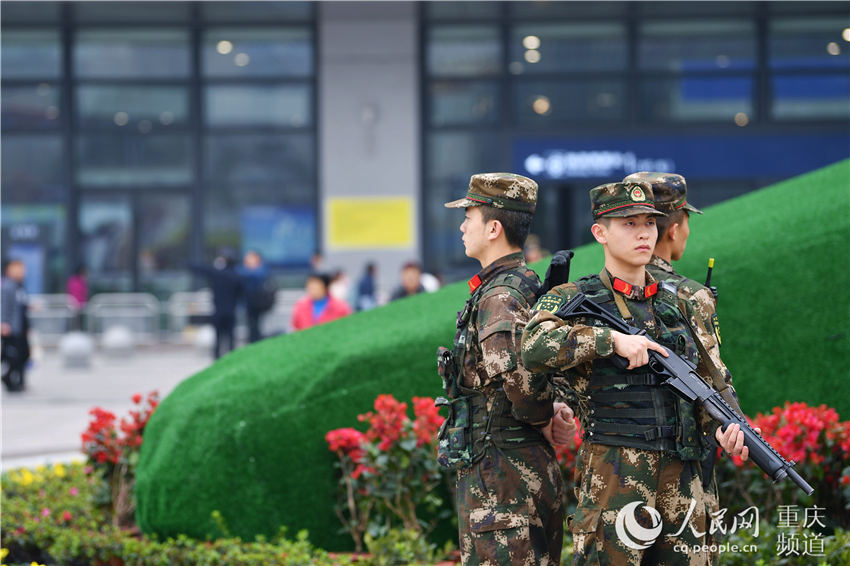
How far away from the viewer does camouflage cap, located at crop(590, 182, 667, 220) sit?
3.26m

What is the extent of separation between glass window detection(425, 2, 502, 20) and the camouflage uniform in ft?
58.5

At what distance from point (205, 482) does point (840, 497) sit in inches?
125

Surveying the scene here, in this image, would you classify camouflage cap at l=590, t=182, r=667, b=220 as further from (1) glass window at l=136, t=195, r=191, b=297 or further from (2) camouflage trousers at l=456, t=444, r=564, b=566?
(1) glass window at l=136, t=195, r=191, b=297

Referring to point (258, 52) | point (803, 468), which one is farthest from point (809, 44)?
point (803, 468)

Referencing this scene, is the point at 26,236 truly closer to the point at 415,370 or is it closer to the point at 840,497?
the point at 415,370

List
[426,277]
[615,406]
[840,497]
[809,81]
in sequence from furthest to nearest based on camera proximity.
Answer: [809,81] → [426,277] → [840,497] → [615,406]

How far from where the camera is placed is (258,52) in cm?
2084

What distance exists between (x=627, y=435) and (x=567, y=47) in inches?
713

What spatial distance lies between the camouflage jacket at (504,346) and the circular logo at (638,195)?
0.53 metres

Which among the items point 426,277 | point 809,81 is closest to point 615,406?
point 426,277

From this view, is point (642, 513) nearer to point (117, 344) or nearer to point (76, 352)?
point (76, 352)

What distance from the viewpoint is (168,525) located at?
533 centimetres

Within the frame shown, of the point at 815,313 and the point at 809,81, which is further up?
the point at 809,81

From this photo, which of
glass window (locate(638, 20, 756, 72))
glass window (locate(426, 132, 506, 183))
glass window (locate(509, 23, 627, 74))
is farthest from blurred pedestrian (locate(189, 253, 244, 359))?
glass window (locate(638, 20, 756, 72))
